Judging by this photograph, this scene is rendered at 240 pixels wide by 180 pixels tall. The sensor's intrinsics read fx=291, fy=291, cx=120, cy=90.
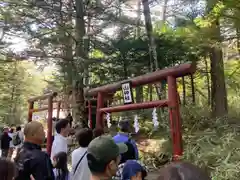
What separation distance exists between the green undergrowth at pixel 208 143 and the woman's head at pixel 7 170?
3311 millimetres

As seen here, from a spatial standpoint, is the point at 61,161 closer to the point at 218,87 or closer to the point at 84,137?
the point at 84,137

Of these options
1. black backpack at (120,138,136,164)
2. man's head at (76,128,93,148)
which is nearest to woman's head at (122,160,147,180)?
man's head at (76,128,93,148)

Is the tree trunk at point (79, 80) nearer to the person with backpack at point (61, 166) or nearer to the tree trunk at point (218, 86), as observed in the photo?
the tree trunk at point (218, 86)

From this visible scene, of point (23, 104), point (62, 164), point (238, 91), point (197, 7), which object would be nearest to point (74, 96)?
point (197, 7)

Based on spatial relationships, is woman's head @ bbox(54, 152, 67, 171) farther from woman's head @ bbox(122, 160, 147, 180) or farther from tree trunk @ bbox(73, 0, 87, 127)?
tree trunk @ bbox(73, 0, 87, 127)

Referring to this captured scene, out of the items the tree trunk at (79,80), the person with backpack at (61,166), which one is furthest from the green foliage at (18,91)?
→ the person with backpack at (61,166)

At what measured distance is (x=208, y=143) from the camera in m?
5.88

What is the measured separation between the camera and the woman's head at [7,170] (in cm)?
179

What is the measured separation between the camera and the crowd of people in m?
1.25

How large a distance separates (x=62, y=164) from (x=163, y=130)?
5772 millimetres

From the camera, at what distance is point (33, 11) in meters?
11.0

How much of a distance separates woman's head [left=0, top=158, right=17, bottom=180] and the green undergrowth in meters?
3.31

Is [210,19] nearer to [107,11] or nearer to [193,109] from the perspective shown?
[193,109]

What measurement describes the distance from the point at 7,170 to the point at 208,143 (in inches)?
189
